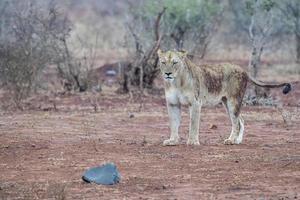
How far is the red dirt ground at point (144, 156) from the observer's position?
9.09m

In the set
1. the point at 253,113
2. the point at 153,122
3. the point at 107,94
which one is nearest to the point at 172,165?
the point at 153,122

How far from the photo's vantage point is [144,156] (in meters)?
11.4

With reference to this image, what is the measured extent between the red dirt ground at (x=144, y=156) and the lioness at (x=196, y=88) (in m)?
0.29

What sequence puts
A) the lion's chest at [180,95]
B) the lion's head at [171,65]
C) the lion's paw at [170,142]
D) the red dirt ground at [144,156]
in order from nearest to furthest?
the red dirt ground at [144,156] < the lion's head at [171,65] < the lion's chest at [180,95] < the lion's paw at [170,142]

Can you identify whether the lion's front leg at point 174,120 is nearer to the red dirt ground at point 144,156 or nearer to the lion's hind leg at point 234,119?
the red dirt ground at point 144,156

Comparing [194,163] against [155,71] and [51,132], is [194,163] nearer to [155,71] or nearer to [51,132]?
[51,132]

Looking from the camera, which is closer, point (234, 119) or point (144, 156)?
point (144, 156)

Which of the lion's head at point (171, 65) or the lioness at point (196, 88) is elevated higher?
the lion's head at point (171, 65)

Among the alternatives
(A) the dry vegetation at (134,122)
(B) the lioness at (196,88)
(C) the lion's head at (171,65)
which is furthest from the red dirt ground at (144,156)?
(C) the lion's head at (171,65)

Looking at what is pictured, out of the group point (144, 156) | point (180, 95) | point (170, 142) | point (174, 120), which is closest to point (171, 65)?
point (180, 95)

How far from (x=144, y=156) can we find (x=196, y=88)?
1.49 meters

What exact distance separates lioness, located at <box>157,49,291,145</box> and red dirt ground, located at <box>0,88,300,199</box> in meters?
0.29

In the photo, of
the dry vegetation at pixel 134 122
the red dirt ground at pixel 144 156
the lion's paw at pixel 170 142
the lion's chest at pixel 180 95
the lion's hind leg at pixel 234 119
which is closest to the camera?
the red dirt ground at pixel 144 156

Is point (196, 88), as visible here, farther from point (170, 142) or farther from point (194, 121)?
point (170, 142)
